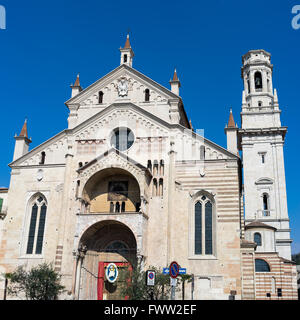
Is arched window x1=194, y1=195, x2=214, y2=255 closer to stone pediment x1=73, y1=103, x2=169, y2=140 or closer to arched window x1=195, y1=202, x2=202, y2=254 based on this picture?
arched window x1=195, y1=202, x2=202, y2=254

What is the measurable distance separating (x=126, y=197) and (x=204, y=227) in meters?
6.45

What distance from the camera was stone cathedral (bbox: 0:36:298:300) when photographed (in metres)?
27.4

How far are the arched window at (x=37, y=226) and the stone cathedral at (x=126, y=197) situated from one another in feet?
0.26

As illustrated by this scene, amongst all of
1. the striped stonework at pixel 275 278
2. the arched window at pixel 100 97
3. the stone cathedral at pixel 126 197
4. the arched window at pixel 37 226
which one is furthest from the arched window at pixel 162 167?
the striped stonework at pixel 275 278

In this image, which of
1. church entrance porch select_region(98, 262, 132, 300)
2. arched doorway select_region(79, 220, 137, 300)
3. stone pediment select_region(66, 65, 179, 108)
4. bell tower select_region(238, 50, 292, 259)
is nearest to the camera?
church entrance porch select_region(98, 262, 132, 300)

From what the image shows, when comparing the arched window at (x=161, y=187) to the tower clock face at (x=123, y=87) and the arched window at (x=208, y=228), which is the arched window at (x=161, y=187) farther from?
the tower clock face at (x=123, y=87)

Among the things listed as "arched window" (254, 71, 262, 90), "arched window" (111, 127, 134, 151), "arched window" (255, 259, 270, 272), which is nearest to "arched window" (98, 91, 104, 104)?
"arched window" (111, 127, 134, 151)

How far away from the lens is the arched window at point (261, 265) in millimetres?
39281

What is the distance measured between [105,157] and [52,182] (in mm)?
4998

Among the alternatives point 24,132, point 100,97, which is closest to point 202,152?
point 100,97

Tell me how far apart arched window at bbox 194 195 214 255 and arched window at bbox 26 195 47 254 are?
39.0ft

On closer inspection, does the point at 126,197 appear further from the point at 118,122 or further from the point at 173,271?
the point at 173,271

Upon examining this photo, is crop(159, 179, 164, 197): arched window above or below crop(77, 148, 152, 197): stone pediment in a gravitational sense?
below
